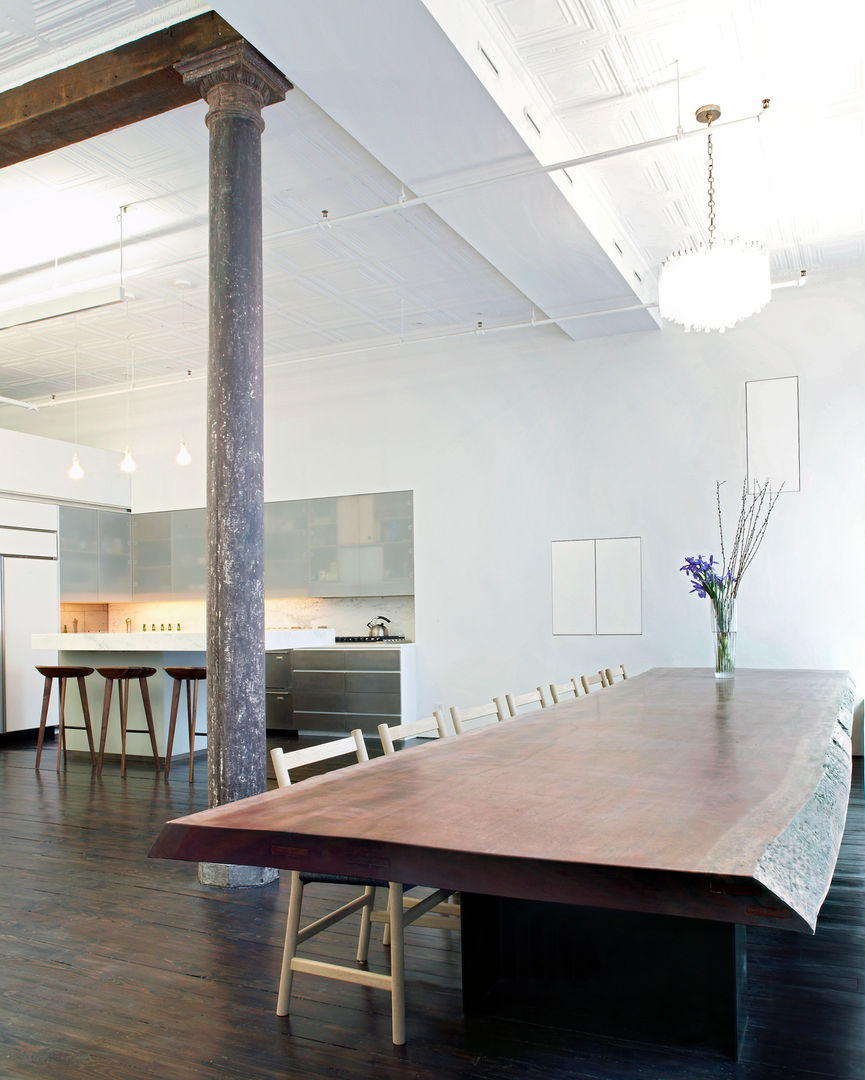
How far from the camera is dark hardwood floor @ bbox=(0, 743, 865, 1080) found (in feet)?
7.60

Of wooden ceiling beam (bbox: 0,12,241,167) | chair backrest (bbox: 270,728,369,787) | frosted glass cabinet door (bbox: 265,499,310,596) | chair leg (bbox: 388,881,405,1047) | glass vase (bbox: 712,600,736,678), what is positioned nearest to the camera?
chair leg (bbox: 388,881,405,1047)

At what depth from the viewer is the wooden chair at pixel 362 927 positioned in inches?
97.0

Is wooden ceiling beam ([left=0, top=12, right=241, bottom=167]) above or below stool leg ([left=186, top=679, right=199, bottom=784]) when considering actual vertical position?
above

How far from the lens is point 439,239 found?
20.8 feet

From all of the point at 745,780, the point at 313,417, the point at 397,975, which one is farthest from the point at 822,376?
the point at 397,975

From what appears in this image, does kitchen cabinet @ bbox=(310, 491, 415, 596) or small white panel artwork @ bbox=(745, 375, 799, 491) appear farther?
kitchen cabinet @ bbox=(310, 491, 415, 596)

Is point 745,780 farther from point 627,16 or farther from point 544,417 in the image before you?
point 544,417

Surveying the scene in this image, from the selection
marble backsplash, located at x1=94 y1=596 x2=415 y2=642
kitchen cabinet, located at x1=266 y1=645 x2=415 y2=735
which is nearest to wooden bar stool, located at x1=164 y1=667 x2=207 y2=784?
kitchen cabinet, located at x1=266 y1=645 x2=415 y2=735

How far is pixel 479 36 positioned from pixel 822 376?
4.37 metres

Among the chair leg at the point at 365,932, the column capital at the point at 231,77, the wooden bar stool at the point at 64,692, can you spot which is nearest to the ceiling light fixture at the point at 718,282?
the column capital at the point at 231,77

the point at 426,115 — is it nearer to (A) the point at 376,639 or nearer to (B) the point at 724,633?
(B) the point at 724,633

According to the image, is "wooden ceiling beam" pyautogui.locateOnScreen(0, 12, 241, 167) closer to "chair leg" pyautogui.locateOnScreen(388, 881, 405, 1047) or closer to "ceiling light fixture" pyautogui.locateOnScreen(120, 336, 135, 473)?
"ceiling light fixture" pyautogui.locateOnScreen(120, 336, 135, 473)

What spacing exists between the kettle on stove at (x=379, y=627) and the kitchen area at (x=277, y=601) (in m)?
0.01

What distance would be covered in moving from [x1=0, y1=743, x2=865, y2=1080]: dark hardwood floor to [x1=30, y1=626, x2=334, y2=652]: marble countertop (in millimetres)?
2121
